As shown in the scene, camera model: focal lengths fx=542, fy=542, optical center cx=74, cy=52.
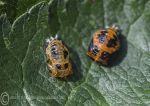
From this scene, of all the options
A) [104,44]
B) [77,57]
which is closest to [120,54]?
[104,44]

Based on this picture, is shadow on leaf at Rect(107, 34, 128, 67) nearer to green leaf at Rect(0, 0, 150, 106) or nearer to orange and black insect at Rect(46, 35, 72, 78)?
green leaf at Rect(0, 0, 150, 106)

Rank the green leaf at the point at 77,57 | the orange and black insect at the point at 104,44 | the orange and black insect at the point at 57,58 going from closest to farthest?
the green leaf at the point at 77,57 < the orange and black insect at the point at 57,58 < the orange and black insect at the point at 104,44

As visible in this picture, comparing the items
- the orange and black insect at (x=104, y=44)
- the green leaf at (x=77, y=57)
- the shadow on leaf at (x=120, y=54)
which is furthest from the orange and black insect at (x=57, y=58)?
the shadow on leaf at (x=120, y=54)

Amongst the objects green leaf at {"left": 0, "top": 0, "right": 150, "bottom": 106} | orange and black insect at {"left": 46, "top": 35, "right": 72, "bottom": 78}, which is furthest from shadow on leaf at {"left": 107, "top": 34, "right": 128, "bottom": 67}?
orange and black insect at {"left": 46, "top": 35, "right": 72, "bottom": 78}

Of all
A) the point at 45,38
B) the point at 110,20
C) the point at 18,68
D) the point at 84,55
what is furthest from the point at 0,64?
the point at 110,20

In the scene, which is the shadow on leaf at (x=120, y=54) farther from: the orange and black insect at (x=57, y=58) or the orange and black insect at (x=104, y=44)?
the orange and black insect at (x=57, y=58)
